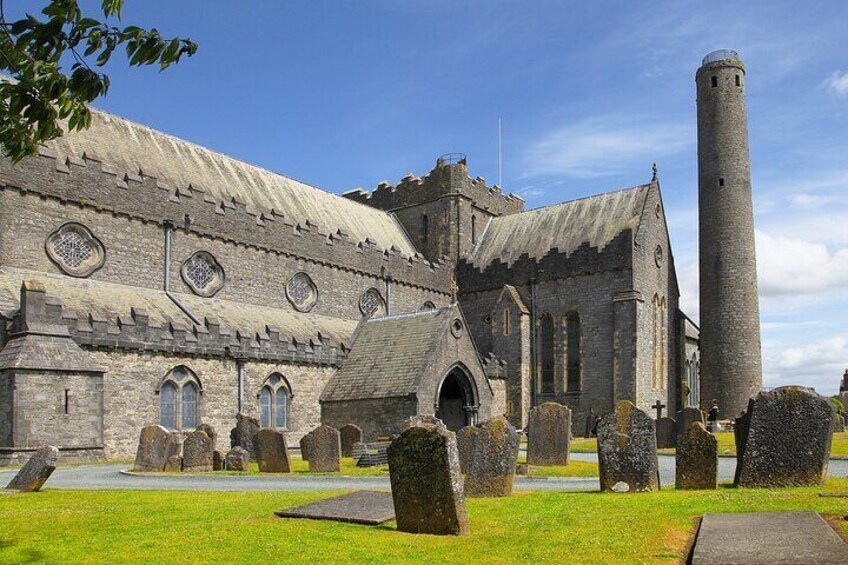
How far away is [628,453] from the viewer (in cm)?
1253

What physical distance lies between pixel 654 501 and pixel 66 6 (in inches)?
341

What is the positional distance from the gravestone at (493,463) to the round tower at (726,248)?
28953 mm

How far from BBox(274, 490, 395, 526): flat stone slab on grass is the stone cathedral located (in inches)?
515

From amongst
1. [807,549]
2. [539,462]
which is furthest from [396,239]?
[807,549]

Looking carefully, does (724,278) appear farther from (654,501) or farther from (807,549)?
(807,549)

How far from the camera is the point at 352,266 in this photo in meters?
35.8

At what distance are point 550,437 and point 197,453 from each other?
775 cm

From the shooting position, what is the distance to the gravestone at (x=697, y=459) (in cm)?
1237

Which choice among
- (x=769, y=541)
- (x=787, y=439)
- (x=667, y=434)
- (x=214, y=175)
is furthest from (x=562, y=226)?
(x=769, y=541)

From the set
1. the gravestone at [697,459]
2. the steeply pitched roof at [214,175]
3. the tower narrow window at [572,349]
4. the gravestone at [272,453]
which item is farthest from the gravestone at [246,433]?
the tower narrow window at [572,349]

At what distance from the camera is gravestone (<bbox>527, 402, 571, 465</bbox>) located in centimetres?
1922

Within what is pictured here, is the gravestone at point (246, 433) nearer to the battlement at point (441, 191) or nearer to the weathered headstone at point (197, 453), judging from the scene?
the weathered headstone at point (197, 453)

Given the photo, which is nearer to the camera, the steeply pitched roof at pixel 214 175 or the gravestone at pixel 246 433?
the gravestone at pixel 246 433

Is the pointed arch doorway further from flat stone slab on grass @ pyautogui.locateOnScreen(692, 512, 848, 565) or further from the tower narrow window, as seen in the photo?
flat stone slab on grass @ pyautogui.locateOnScreen(692, 512, 848, 565)
